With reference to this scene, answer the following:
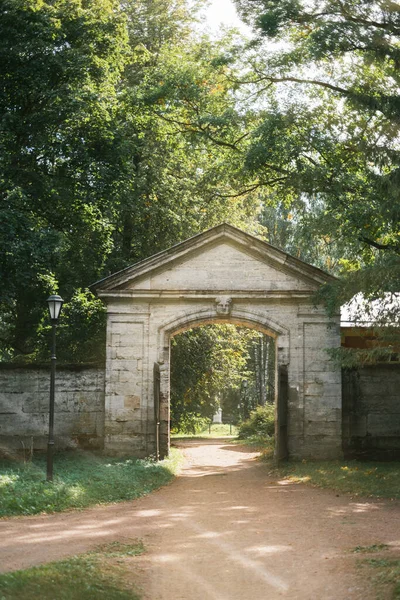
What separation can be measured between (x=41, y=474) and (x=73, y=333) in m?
8.40

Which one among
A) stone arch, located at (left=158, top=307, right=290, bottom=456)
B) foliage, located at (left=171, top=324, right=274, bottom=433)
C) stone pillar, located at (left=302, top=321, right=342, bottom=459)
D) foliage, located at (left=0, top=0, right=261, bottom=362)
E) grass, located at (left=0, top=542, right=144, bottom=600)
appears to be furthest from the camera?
foliage, located at (left=171, top=324, right=274, bottom=433)

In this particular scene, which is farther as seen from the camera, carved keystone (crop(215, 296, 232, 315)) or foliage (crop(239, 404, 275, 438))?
foliage (crop(239, 404, 275, 438))

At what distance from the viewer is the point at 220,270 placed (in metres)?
17.3

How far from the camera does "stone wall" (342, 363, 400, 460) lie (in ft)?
56.1

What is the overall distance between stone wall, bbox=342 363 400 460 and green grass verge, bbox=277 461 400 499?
565mm

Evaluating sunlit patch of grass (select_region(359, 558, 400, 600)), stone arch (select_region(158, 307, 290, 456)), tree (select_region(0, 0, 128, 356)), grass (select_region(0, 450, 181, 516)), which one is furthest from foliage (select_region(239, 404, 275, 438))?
sunlit patch of grass (select_region(359, 558, 400, 600))

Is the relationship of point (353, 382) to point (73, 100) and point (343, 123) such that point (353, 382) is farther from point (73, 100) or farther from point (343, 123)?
point (73, 100)

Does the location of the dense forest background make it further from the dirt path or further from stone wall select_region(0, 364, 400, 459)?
the dirt path

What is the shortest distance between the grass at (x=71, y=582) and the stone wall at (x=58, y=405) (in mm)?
9368

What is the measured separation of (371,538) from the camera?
9.05m

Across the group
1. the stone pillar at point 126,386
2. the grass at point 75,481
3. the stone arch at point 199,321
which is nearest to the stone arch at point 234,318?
the stone arch at point 199,321

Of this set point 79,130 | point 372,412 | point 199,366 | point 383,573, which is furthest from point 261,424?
point 383,573

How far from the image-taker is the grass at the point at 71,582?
20.5 ft

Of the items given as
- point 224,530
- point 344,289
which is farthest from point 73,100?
point 224,530
